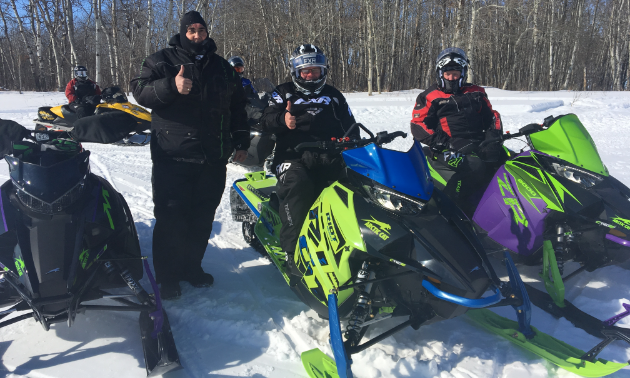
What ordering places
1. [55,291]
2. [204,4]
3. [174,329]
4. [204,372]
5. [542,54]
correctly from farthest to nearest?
[542,54] < [204,4] < [174,329] < [204,372] < [55,291]

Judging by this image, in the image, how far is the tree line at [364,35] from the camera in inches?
770

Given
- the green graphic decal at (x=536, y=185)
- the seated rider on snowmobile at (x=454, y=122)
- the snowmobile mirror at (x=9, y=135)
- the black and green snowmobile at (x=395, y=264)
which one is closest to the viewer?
the black and green snowmobile at (x=395, y=264)

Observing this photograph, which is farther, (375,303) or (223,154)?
(223,154)

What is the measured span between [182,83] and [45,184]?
3.08 ft

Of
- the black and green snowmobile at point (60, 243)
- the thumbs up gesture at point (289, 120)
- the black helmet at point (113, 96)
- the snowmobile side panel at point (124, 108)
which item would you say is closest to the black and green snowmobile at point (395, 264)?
the thumbs up gesture at point (289, 120)

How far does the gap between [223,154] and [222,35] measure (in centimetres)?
2323

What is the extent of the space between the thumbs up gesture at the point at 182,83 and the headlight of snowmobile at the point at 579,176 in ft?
8.72

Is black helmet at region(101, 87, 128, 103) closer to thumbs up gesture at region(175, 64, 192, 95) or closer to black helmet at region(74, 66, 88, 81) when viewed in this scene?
black helmet at region(74, 66, 88, 81)

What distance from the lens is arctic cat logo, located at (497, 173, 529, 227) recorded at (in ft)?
9.70

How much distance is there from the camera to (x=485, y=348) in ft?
7.75

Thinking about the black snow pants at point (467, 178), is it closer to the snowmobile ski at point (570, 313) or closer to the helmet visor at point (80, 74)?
the snowmobile ski at point (570, 313)

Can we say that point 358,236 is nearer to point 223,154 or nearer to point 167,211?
point 223,154

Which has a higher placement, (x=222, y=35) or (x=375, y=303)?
(x=222, y=35)

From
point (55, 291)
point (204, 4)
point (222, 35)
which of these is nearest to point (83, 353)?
point (55, 291)
